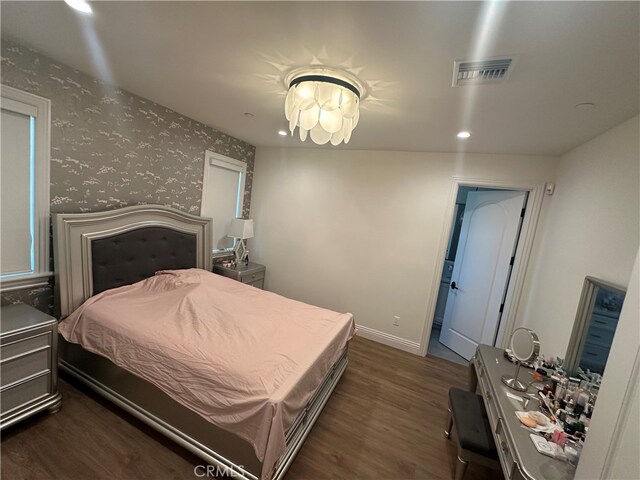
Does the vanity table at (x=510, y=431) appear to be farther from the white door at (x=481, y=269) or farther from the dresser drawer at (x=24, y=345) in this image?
the dresser drawer at (x=24, y=345)

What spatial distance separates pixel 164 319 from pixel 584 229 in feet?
10.3

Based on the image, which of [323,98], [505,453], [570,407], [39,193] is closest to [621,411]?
[505,453]

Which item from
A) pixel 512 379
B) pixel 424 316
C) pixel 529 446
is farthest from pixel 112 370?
pixel 424 316

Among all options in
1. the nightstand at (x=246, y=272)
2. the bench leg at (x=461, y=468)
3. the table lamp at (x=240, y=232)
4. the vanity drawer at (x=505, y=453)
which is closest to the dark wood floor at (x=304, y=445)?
the bench leg at (x=461, y=468)

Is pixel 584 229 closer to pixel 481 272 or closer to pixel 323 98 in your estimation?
pixel 481 272

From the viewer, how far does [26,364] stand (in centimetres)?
162

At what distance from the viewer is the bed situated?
1.46 meters

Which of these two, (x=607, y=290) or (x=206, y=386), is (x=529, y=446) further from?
→ (x=206, y=386)

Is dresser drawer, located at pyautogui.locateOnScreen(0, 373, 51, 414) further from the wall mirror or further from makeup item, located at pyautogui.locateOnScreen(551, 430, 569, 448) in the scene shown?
the wall mirror

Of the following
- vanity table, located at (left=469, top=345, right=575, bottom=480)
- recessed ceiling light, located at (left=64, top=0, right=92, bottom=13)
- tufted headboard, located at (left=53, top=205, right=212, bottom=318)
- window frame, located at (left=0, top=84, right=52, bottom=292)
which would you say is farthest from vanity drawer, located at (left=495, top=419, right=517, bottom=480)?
window frame, located at (left=0, top=84, right=52, bottom=292)

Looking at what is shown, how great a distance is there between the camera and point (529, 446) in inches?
46.4

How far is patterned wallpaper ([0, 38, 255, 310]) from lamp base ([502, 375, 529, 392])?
3305 millimetres

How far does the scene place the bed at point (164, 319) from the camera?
1.46 m

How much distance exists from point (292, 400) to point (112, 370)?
1.37 m
